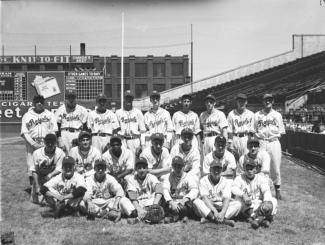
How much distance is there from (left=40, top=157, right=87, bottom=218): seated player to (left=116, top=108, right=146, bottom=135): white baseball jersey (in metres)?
1.73

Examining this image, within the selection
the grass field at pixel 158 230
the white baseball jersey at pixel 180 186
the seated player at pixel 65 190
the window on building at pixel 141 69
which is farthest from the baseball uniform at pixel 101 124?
the window on building at pixel 141 69

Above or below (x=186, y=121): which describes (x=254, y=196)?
below

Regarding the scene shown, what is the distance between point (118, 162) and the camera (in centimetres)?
695

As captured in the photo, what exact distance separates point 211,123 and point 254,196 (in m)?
1.79

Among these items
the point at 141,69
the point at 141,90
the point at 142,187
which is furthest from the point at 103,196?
the point at 141,69

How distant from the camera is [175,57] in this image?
5662cm

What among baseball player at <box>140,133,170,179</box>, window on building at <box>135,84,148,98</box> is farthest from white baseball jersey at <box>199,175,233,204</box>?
window on building at <box>135,84,148,98</box>

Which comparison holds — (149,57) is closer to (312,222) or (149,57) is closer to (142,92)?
(142,92)

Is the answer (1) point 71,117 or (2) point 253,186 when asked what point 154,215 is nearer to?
(2) point 253,186

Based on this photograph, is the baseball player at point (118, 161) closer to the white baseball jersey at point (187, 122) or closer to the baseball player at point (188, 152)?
the baseball player at point (188, 152)

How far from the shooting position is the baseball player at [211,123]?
7.53 meters

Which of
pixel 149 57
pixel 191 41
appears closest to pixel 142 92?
pixel 149 57

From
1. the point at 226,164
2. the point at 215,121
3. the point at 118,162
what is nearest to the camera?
the point at 226,164

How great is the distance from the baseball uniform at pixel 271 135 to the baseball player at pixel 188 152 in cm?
128
